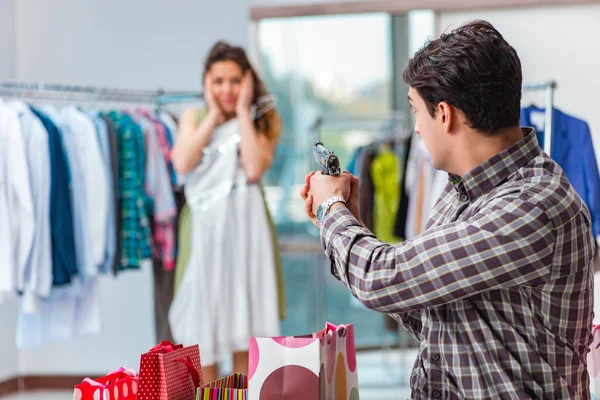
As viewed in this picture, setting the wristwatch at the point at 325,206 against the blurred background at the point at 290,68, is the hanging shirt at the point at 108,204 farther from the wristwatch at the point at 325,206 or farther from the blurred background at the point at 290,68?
the wristwatch at the point at 325,206

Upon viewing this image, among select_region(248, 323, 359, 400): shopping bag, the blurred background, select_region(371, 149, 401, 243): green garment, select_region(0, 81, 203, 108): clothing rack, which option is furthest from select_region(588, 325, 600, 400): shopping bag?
select_region(371, 149, 401, 243): green garment

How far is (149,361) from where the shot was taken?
62.2 inches

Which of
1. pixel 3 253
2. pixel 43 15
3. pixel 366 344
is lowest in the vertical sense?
pixel 366 344

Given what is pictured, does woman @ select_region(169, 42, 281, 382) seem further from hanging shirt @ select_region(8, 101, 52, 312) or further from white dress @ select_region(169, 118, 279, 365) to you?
hanging shirt @ select_region(8, 101, 52, 312)

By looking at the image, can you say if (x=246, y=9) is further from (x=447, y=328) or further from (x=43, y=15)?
(x=447, y=328)

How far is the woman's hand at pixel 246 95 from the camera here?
12.8 ft

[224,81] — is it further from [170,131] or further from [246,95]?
[170,131]

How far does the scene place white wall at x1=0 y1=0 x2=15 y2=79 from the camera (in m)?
4.94

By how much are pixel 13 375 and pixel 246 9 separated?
2786 millimetres

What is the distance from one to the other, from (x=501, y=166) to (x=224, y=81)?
2694 mm

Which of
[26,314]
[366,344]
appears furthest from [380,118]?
[26,314]

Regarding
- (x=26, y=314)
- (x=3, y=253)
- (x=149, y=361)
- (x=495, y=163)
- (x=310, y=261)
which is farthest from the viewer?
(x=310, y=261)

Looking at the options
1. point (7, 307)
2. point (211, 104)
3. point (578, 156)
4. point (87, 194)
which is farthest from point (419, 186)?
point (7, 307)

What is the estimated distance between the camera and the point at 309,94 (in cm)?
543
